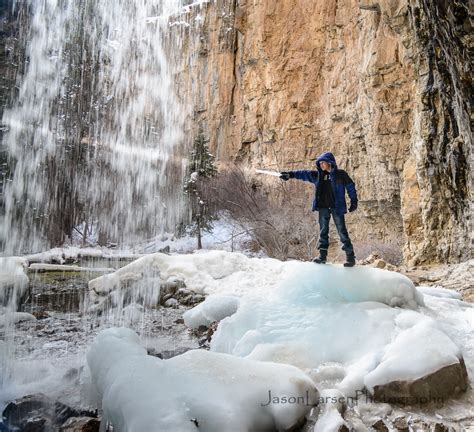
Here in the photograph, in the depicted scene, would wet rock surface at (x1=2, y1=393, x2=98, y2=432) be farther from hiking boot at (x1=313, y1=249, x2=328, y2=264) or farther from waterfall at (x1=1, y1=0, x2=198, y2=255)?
waterfall at (x1=1, y1=0, x2=198, y2=255)

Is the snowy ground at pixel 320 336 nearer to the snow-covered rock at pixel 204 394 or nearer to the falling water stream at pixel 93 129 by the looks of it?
the snow-covered rock at pixel 204 394

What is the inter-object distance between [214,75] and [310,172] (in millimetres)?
27609

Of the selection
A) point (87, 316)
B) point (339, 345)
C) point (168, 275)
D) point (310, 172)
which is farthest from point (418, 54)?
point (87, 316)

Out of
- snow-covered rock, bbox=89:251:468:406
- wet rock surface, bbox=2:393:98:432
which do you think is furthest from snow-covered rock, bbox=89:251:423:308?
wet rock surface, bbox=2:393:98:432

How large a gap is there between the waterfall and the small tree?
Answer: 2237 millimetres

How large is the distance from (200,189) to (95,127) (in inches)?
504

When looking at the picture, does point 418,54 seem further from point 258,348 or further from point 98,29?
point 98,29

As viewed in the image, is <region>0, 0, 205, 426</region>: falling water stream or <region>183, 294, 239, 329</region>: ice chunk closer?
<region>183, 294, 239, 329</region>: ice chunk

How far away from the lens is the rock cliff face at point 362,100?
27.4 ft

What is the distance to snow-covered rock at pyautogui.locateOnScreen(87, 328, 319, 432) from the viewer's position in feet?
6.49

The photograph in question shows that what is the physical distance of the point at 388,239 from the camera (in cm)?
1803

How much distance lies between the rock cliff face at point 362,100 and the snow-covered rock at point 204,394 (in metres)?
6.57

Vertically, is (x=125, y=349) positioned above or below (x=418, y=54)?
below

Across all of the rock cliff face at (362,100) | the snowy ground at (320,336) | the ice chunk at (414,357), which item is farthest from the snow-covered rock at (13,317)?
the rock cliff face at (362,100)
